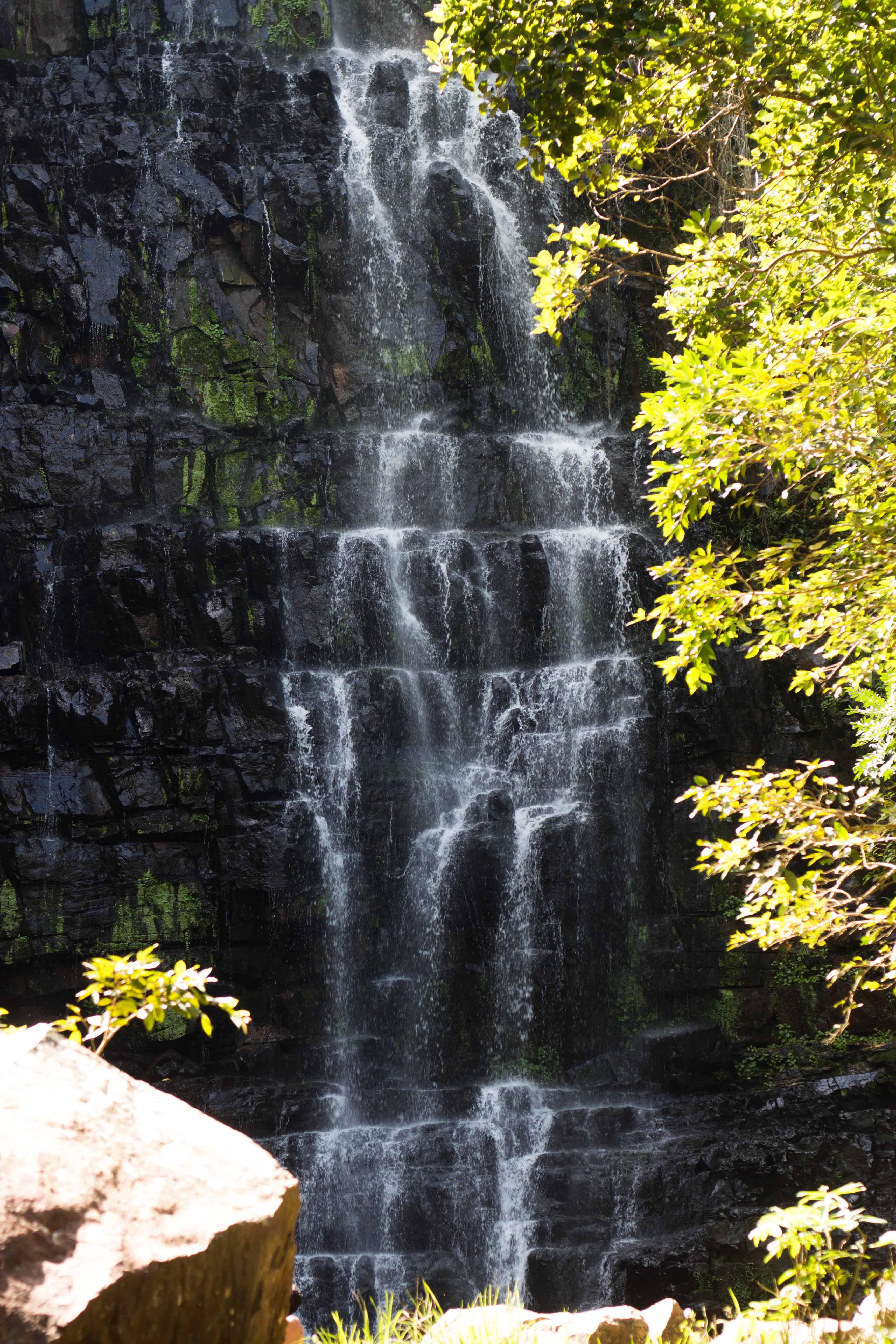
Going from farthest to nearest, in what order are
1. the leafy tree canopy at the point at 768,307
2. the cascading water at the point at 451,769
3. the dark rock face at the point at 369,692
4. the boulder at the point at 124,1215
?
the dark rock face at the point at 369,692
the cascading water at the point at 451,769
the leafy tree canopy at the point at 768,307
the boulder at the point at 124,1215

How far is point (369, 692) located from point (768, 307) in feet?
35.0

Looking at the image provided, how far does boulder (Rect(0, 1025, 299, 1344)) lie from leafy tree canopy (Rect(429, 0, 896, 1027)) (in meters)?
3.01

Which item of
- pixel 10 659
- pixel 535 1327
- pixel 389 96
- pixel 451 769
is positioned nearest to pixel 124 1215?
pixel 535 1327

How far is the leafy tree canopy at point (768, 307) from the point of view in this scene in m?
4.66

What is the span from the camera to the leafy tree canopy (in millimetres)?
4664

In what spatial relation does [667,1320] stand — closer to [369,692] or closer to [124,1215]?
[124,1215]

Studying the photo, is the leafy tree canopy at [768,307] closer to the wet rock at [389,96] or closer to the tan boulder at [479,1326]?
the tan boulder at [479,1326]

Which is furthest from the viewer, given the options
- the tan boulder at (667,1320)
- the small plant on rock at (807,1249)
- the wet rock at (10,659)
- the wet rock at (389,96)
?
the wet rock at (389,96)

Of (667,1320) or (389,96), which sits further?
(389,96)

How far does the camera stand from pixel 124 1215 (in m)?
2.50

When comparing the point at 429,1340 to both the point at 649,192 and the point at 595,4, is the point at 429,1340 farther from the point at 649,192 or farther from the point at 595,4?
the point at 649,192

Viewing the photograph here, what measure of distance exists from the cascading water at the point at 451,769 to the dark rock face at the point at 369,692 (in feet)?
0.19

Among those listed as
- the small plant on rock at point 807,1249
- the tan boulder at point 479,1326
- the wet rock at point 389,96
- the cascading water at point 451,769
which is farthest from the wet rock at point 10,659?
the small plant on rock at point 807,1249

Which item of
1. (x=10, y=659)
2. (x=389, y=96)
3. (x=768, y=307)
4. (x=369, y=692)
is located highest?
(x=389, y=96)
